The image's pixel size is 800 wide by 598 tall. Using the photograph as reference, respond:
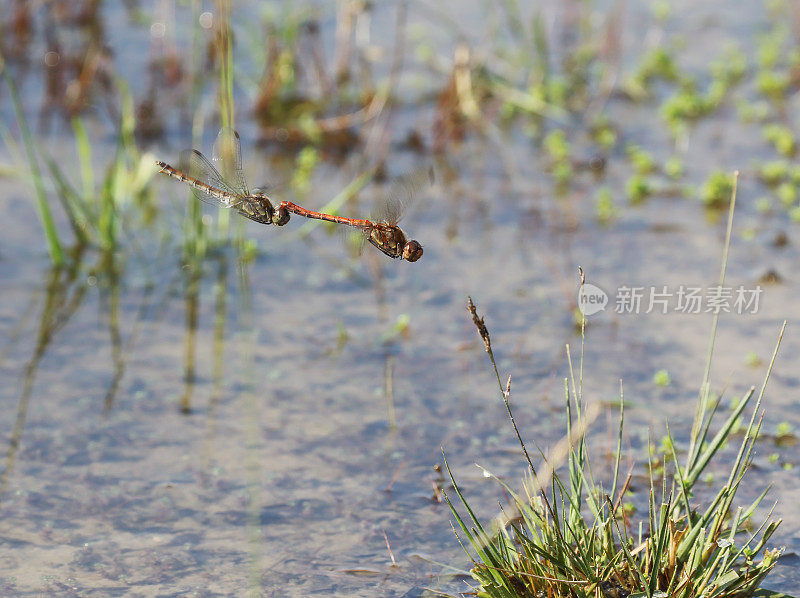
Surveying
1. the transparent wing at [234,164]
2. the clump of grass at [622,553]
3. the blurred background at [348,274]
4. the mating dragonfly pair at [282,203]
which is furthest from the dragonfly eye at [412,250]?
the blurred background at [348,274]

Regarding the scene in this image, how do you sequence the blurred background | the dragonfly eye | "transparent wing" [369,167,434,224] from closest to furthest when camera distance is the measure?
the dragonfly eye
"transparent wing" [369,167,434,224]
the blurred background

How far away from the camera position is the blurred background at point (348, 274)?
125 inches

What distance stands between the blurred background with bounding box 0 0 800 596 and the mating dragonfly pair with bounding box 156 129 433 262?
15cm

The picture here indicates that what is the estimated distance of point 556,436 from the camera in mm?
3580

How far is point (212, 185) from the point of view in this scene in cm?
258

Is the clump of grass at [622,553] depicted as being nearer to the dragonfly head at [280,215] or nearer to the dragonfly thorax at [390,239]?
the dragonfly thorax at [390,239]

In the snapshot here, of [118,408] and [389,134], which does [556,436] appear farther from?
[389,134]

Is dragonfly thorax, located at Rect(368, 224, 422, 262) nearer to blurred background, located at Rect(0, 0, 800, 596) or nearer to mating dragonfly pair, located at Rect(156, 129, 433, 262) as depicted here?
mating dragonfly pair, located at Rect(156, 129, 433, 262)

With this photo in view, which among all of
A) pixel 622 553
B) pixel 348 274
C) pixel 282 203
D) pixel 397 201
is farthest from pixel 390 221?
pixel 348 274

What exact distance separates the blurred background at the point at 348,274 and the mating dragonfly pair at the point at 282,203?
150mm

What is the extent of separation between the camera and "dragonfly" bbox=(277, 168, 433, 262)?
2244 millimetres

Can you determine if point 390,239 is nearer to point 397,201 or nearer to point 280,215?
point 397,201

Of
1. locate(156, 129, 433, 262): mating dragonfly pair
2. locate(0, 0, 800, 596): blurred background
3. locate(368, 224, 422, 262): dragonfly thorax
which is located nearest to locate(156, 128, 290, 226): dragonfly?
locate(156, 129, 433, 262): mating dragonfly pair

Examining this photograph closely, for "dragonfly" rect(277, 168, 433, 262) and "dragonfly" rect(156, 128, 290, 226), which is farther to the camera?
"dragonfly" rect(156, 128, 290, 226)
